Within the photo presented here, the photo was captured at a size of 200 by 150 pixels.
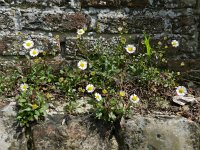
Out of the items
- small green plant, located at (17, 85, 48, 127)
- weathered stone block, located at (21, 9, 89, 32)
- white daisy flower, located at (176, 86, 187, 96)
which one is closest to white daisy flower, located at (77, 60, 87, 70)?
weathered stone block, located at (21, 9, 89, 32)

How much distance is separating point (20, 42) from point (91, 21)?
45 centimetres

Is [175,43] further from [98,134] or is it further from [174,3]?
[98,134]

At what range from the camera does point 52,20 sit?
246 cm

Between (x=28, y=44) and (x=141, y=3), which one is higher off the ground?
(x=141, y=3)

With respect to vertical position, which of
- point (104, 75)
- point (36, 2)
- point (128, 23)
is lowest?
point (104, 75)

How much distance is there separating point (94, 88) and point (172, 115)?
479 millimetres

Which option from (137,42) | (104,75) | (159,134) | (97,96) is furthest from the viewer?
(137,42)

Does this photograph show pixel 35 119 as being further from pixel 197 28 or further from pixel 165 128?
pixel 197 28

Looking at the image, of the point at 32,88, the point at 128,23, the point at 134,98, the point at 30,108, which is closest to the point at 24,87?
the point at 32,88

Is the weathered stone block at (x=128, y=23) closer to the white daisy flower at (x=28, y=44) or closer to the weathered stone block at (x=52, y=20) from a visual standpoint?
the weathered stone block at (x=52, y=20)

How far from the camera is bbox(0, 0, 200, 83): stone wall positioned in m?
2.44

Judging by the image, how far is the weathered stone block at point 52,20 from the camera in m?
2.45

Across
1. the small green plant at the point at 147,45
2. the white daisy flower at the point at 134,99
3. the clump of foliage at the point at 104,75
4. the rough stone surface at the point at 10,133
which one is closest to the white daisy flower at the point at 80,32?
the clump of foliage at the point at 104,75

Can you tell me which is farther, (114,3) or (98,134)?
(114,3)
